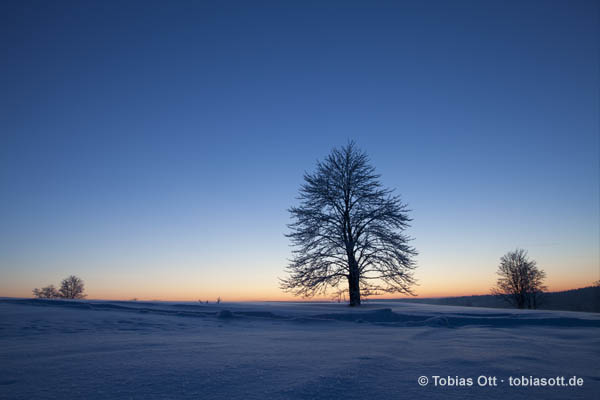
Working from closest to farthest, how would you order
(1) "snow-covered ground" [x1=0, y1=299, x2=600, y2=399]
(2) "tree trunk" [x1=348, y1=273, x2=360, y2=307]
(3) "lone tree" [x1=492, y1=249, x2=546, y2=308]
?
(1) "snow-covered ground" [x1=0, y1=299, x2=600, y2=399] → (2) "tree trunk" [x1=348, y1=273, x2=360, y2=307] → (3) "lone tree" [x1=492, y1=249, x2=546, y2=308]

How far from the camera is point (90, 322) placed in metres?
3.47

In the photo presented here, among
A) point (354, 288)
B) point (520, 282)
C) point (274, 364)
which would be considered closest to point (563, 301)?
point (520, 282)

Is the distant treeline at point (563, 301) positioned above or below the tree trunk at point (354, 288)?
below

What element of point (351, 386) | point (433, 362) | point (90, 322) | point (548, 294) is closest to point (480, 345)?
point (433, 362)

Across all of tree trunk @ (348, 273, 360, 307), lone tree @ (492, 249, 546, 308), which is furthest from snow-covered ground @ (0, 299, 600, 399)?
lone tree @ (492, 249, 546, 308)

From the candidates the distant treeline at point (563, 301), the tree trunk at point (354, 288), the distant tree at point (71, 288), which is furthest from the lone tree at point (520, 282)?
the distant tree at point (71, 288)

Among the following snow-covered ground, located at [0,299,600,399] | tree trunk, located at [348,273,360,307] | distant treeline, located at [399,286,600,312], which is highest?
snow-covered ground, located at [0,299,600,399]

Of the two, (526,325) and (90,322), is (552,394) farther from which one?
(90,322)

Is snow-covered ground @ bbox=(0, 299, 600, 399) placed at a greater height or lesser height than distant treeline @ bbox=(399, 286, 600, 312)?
greater

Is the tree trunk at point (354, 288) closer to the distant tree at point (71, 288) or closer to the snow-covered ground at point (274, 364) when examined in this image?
the snow-covered ground at point (274, 364)

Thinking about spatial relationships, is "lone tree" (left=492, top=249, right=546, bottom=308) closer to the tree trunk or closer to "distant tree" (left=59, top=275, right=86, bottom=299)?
the tree trunk

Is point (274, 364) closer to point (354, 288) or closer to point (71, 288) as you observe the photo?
point (354, 288)

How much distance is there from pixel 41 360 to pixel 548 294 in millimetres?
39321

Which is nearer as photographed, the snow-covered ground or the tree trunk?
the snow-covered ground
